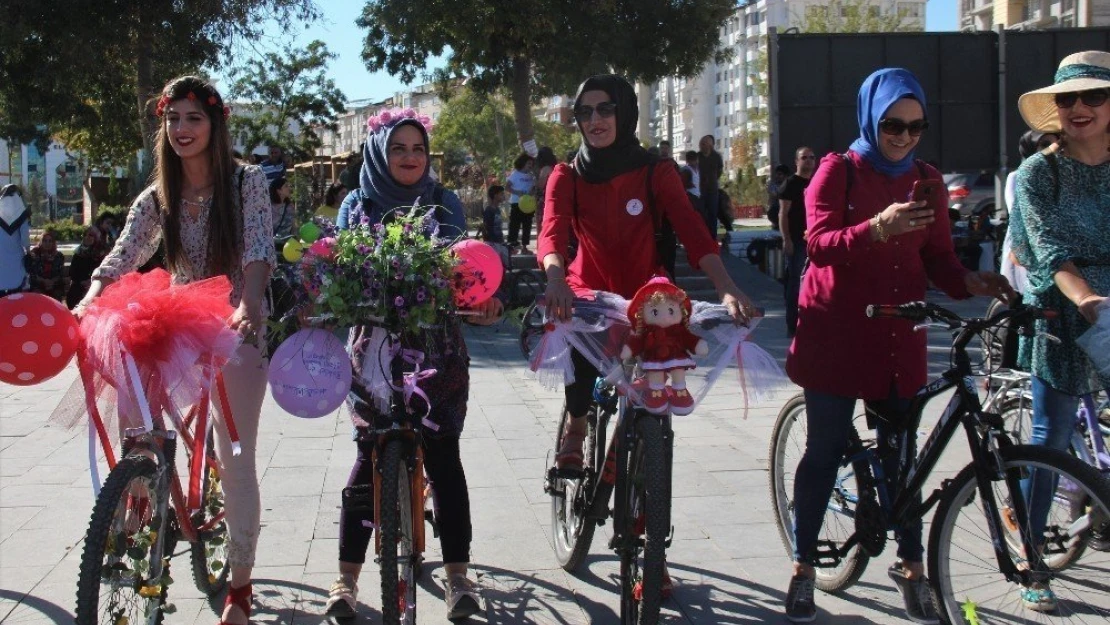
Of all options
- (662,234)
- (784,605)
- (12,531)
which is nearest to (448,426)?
(662,234)

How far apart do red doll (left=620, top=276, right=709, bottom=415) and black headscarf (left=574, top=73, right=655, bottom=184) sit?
676 millimetres

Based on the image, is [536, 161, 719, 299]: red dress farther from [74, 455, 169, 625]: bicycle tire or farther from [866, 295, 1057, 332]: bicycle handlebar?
[74, 455, 169, 625]: bicycle tire

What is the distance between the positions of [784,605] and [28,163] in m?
94.4

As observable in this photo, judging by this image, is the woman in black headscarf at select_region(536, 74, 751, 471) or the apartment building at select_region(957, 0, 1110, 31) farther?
the apartment building at select_region(957, 0, 1110, 31)

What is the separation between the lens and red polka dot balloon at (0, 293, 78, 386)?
3414 mm

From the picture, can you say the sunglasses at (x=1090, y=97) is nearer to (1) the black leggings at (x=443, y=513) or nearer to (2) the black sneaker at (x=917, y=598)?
(2) the black sneaker at (x=917, y=598)

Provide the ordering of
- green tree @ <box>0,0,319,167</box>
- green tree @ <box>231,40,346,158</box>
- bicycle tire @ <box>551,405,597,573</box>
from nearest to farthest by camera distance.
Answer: bicycle tire @ <box>551,405,597,573</box> < green tree @ <box>0,0,319,167</box> < green tree @ <box>231,40,346,158</box>

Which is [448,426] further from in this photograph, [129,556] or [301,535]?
[301,535]

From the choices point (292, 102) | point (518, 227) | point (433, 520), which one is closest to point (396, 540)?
point (433, 520)

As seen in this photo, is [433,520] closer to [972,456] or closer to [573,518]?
[573,518]

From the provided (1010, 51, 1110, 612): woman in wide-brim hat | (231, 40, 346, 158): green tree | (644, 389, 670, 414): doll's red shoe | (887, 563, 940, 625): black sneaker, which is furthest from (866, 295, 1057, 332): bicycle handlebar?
(231, 40, 346, 158): green tree

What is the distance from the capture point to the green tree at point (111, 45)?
19.0 m

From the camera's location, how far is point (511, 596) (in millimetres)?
4617

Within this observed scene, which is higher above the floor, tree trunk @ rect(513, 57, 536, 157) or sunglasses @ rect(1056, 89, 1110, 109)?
tree trunk @ rect(513, 57, 536, 157)
